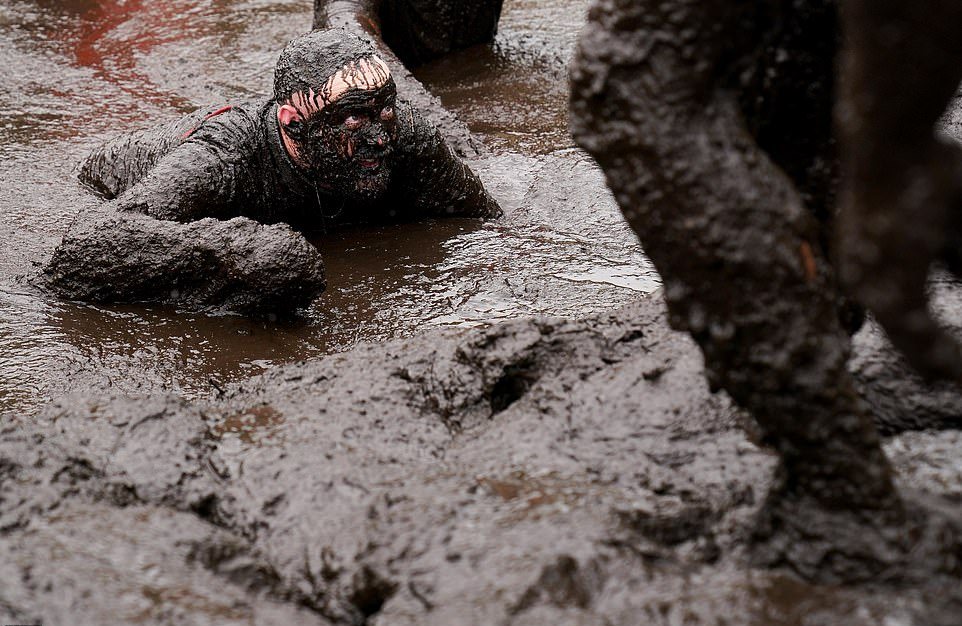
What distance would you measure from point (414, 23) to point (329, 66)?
Result: 2847 millimetres

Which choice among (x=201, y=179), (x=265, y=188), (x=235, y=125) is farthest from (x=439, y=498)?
(x=235, y=125)

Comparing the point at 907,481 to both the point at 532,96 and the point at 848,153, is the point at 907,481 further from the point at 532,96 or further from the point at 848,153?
the point at 532,96

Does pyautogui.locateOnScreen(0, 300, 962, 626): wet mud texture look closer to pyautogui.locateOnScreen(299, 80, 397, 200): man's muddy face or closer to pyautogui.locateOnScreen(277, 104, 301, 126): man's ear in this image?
pyautogui.locateOnScreen(299, 80, 397, 200): man's muddy face

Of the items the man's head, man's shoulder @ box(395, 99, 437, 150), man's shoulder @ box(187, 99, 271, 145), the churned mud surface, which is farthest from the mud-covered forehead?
the churned mud surface

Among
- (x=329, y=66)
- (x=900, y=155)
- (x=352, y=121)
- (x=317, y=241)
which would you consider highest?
(x=900, y=155)

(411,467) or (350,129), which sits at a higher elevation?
(350,129)

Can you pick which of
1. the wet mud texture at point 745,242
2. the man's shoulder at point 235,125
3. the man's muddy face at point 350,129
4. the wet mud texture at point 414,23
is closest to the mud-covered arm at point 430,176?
the man's muddy face at point 350,129

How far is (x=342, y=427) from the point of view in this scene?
2465mm

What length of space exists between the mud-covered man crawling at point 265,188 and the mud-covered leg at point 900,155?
2.58 meters

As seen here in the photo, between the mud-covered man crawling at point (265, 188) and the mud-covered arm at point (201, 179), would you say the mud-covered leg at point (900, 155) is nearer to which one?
the mud-covered man crawling at point (265, 188)

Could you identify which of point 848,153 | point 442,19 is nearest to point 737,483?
point 848,153

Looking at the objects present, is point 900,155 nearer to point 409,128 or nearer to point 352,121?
point 352,121

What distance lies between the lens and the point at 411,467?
2.27m

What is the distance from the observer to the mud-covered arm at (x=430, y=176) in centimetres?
459
